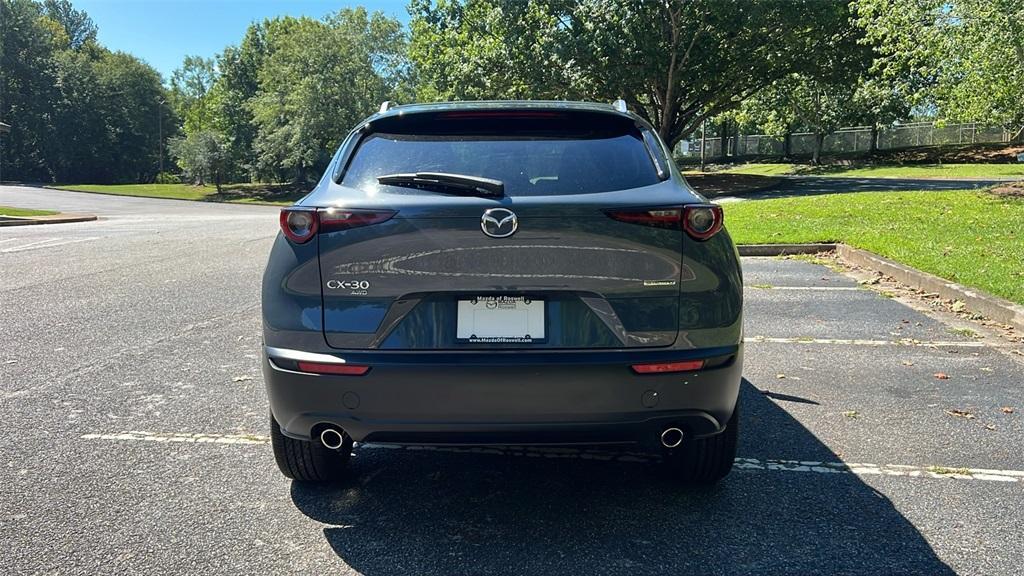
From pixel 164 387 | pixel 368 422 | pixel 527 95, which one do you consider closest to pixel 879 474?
pixel 368 422

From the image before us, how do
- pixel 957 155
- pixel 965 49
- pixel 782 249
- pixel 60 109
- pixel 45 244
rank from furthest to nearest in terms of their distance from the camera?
1. pixel 60 109
2. pixel 957 155
3. pixel 965 49
4. pixel 45 244
5. pixel 782 249

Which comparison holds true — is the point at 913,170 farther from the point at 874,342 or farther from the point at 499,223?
the point at 499,223

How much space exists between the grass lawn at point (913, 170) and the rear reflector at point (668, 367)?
31.5 m

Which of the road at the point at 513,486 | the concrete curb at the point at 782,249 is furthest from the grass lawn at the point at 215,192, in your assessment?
the road at the point at 513,486

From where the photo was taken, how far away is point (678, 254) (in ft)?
8.64

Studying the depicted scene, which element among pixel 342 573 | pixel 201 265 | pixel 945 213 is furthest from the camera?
pixel 945 213

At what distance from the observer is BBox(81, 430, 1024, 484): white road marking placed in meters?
3.37

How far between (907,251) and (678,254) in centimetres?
816

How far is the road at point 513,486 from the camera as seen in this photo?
104 inches

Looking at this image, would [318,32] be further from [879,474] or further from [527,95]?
[879,474]

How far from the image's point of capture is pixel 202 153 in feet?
158

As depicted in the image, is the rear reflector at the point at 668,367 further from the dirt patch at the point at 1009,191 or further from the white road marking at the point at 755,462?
the dirt patch at the point at 1009,191

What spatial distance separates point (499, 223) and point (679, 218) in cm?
66

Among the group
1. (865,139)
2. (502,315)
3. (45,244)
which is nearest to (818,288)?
(502,315)
